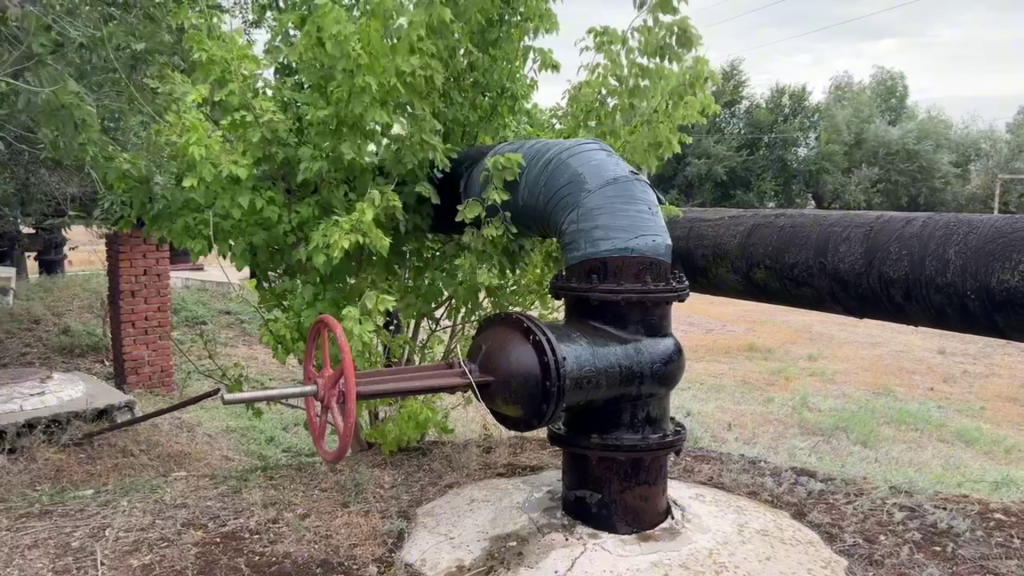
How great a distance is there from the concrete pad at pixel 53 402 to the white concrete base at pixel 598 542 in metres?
3.37

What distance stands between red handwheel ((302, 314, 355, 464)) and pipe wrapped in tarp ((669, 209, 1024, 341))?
4.77ft

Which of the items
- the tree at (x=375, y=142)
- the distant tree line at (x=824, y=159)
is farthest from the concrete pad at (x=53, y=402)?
the distant tree line at (x=824, y=159)

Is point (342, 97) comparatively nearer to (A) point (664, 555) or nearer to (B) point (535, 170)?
(B) point (535, 170)

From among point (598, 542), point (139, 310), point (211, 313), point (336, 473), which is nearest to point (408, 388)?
point (598, 542)

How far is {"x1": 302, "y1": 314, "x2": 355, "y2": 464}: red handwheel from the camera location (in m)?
2.19

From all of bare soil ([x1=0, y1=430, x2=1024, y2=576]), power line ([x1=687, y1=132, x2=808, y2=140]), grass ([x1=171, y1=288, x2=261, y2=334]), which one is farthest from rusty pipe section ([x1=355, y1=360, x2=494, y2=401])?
power line ([x1=687, y1=132, x2=808, y2=140])

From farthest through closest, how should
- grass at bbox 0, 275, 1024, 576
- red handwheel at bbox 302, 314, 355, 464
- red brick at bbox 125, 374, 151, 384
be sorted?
red brick at bbox 125, 374, 151, 384 < grass at bbox 0, 275, 1024, 576 < red handwheel at bbox 302, 314, 355, 464

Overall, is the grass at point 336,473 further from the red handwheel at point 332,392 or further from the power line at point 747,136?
the power line at point 747,136

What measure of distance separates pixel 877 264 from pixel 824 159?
26315 millimetres

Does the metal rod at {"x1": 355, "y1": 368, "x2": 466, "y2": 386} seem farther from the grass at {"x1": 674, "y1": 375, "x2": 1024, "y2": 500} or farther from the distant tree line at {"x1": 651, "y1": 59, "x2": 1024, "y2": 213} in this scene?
the distant tree line at {"x1": 651, "y1": 59, "x2": 1024, "y2": 213}

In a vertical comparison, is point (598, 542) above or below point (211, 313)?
above

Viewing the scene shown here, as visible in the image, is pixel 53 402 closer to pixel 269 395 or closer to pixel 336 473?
pixel 336 473

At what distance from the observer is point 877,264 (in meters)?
2.29

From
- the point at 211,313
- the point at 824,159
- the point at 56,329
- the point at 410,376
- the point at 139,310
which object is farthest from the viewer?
the point at 824,159
